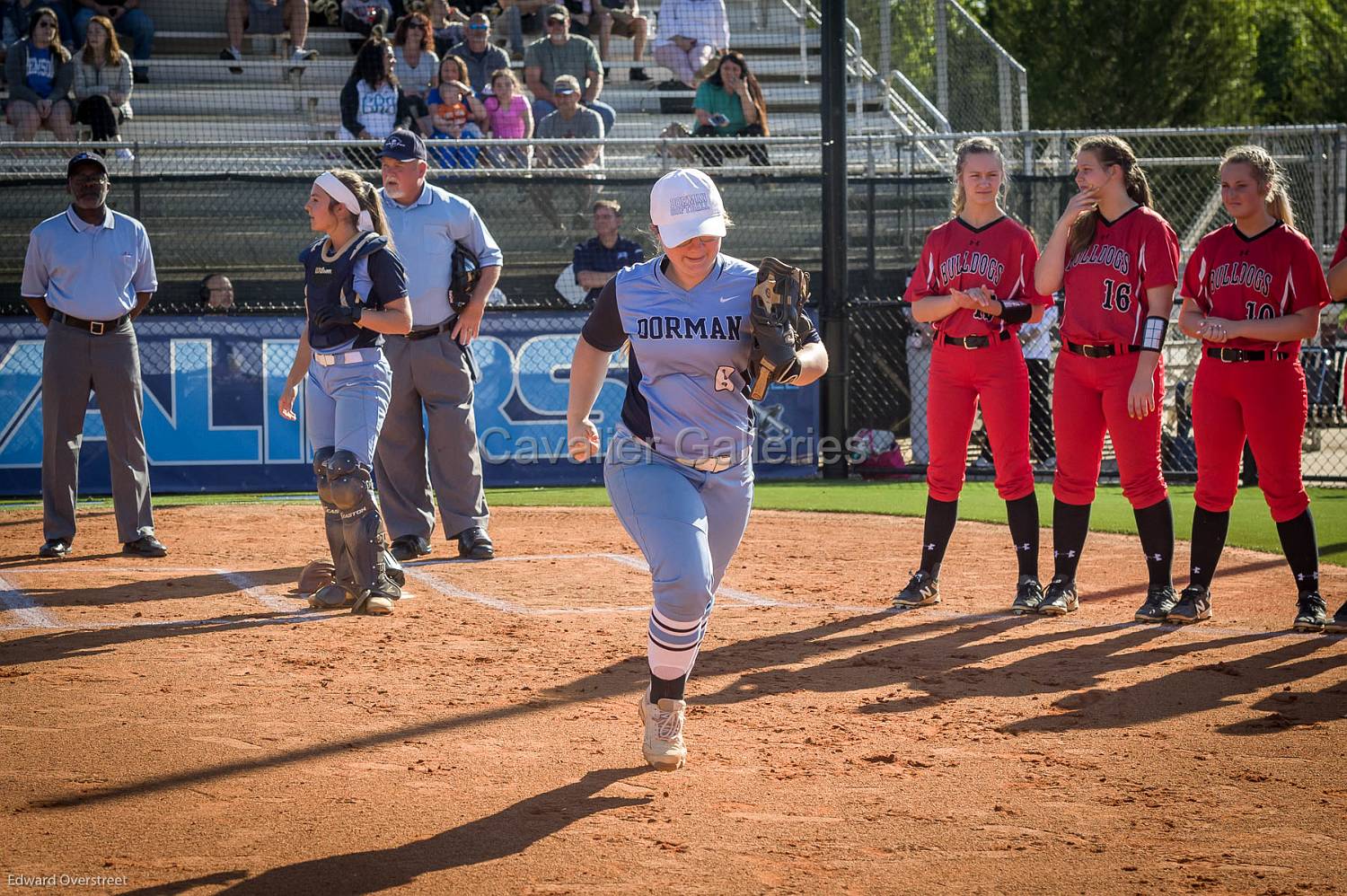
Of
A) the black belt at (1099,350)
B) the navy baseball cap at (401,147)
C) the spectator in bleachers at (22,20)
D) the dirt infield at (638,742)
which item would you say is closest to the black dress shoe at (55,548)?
the dirt infield at (638,742)

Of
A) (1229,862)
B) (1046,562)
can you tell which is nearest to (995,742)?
(1229,862)

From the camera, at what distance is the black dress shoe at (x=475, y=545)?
8.70 meters

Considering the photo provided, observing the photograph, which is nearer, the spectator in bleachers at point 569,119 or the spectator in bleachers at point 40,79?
the spectator in bleachers at point 569,119

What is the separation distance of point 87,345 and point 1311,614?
7108 mm

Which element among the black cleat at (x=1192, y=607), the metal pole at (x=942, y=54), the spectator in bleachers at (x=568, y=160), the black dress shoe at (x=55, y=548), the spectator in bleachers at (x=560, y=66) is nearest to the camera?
the black cleat at (x=1192, y=607)

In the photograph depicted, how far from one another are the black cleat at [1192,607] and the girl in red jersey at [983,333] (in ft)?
2.23

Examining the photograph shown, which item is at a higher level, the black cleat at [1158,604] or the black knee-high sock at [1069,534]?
the black knee-high sock at [1069,534]

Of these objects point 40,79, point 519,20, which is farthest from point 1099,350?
point 519,20

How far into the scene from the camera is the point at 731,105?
1544 cm

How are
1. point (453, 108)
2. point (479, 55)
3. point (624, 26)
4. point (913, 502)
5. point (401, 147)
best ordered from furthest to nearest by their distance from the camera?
point (624, 26), point (479, 55), point (453, 108), point (913, 502), point (401, 147)

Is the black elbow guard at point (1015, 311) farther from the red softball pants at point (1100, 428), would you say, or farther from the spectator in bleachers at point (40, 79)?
the spectator in bleachers at point (40, 79)

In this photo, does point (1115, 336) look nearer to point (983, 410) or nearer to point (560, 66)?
point (983, 410)

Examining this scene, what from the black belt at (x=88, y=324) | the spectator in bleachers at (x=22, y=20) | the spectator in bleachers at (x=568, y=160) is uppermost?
the spectator in bleachers at (x=22, y=20)

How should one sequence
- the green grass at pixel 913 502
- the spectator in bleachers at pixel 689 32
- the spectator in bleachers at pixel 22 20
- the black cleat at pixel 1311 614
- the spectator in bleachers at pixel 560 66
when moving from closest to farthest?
1. the black cleat at pixel 1311 614
2. the green grass at pixel 913 502
3. the spectator in bleachers at pixel 560 66
4. the spectator in bleachers at pixel 22 20
5. the spectator in bleachers at pixel 689 32
